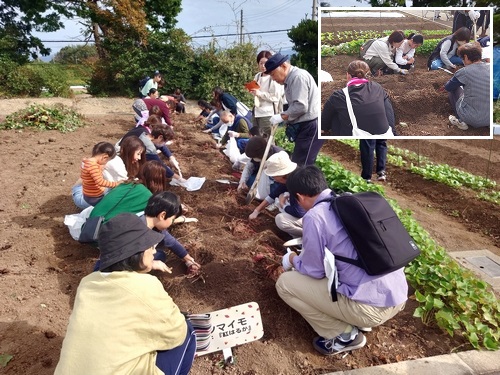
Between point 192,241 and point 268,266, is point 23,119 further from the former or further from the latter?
point 268,266

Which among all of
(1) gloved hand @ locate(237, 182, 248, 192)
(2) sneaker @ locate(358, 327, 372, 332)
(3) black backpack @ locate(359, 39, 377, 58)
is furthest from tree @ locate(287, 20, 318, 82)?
(2) sneaker @ locate(358, 327, 372, 332)

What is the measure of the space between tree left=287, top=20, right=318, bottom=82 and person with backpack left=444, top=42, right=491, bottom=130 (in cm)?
1317

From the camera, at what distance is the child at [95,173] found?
3.63m

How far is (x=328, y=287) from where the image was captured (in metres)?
2.21

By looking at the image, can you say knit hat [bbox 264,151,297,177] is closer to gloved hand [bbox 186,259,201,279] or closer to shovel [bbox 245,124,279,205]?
shovel [bbox 245,124,279,205]

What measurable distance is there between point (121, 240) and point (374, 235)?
1343 millimetres

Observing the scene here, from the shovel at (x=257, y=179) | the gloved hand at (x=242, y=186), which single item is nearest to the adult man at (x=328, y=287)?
the shovel at (x=257, y=179)

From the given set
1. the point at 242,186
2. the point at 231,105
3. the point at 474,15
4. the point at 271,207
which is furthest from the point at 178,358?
the point at 231,105

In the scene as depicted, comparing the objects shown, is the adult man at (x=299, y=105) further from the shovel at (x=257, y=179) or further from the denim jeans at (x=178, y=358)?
the denim jeans at (x=178, y=358)

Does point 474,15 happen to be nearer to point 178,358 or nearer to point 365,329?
point 365,329

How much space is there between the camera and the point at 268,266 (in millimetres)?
3041

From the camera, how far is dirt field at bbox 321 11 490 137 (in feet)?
9.19

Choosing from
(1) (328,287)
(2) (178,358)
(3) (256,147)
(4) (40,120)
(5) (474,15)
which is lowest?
(2) (178,358)

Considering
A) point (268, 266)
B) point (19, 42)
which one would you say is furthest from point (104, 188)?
point (19, 42)
